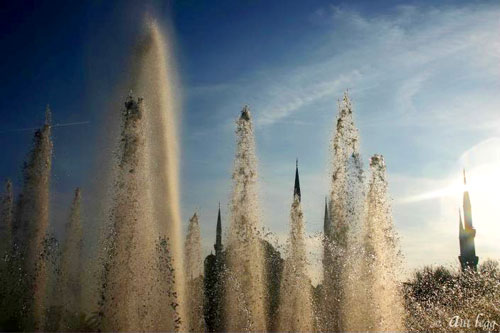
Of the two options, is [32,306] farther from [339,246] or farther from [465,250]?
[465,250]

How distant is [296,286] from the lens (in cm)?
2506

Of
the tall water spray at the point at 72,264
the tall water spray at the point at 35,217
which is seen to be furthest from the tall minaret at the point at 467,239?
the tall water spray at the point at 35,217

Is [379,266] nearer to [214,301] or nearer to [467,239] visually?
[214,301]

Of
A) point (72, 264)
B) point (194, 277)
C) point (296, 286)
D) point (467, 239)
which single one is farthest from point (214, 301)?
point (467, 239)

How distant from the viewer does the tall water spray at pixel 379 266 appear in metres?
20.7

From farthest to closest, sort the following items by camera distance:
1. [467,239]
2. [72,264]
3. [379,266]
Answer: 1. [467,239]
2. [72,264]
3. [379,266]

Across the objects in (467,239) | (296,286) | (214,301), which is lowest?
(214,301)

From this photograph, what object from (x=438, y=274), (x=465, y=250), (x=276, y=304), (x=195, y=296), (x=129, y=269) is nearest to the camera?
(x=129, y=269)

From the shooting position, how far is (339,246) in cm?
3045

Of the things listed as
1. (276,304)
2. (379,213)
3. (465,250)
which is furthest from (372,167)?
(465,250)

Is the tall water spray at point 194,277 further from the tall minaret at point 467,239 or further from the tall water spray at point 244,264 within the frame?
the tall minaret at point 467,239

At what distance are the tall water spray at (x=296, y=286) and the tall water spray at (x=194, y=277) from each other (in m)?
3.78

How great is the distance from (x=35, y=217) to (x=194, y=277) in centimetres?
871

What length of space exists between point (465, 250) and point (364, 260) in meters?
68.2
